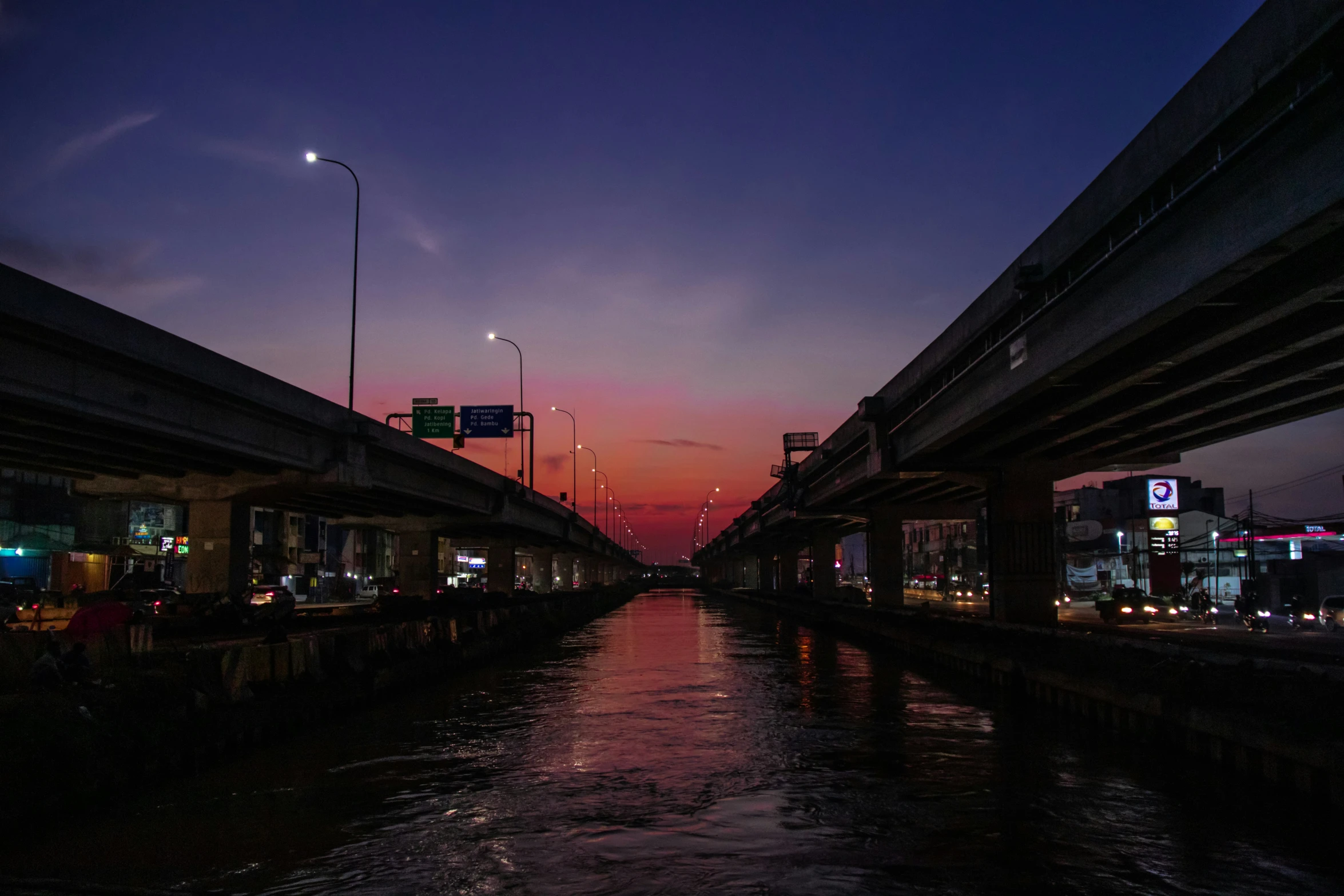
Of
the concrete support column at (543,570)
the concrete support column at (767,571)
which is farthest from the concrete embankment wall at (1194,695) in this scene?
the concrete support column at (767,571)

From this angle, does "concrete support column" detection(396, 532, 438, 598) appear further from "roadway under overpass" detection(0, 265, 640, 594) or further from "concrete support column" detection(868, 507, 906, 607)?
"concrete support column" detection(868, 507, 906, 607)

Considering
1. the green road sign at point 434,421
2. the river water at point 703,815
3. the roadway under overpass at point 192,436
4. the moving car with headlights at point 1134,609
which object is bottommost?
the river water at point 703,815

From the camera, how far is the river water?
40.7ft

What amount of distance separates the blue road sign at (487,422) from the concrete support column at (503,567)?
35.6 meters

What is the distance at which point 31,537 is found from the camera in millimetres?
77688

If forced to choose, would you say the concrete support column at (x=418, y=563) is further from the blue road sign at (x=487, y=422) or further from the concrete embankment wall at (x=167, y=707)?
the concrete embankment wall at (x=167, y=707)

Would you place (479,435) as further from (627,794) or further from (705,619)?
(627,794)

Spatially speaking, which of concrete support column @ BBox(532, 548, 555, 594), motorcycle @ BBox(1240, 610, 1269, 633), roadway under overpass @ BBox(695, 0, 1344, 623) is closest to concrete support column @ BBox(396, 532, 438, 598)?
roadway under overpass @ BBox(695, 0, 1344, 623)

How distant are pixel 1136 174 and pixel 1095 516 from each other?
132 metres

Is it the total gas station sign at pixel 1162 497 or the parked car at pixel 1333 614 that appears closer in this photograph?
the parked car at pixel 1333 614

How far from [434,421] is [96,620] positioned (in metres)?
32.1

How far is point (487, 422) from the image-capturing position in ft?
199

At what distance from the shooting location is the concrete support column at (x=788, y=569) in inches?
5502

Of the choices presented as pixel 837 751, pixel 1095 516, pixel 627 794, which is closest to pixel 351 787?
pixel 627 794
